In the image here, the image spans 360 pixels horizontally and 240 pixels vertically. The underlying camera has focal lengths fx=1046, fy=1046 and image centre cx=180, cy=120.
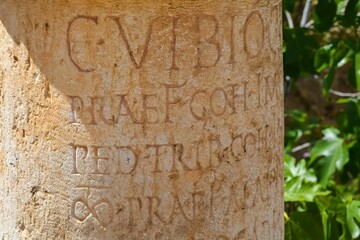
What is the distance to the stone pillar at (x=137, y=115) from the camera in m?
2.93

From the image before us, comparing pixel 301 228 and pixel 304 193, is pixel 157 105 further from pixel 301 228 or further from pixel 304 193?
pixel 304 193

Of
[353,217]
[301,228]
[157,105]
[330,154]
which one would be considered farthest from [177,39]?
[330,154]

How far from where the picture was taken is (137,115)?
2945 millimetres

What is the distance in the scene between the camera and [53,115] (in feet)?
9.87

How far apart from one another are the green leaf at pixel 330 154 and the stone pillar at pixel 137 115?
1686 mm

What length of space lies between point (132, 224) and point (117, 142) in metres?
0.24

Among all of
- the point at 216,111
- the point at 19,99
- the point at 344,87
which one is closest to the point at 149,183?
the point at 216,111

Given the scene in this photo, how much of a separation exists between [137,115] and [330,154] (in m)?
2.07

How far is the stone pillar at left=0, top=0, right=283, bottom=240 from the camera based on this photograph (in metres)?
2.93

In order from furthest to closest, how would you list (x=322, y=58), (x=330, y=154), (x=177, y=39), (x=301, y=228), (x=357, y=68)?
(x=330, y=154) → (x=322, y=58) → (x=357, y=68) → (x=301, y=228) → (x=177, y=39)

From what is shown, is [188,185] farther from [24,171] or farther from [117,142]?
[24,171]

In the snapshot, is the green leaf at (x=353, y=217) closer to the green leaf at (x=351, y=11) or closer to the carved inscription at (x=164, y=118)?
the green leaf at (x=351, y=11)

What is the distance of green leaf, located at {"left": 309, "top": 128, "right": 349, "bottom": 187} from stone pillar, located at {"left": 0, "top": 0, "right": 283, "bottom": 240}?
1.69 metres

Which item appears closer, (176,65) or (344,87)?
(176,65)
